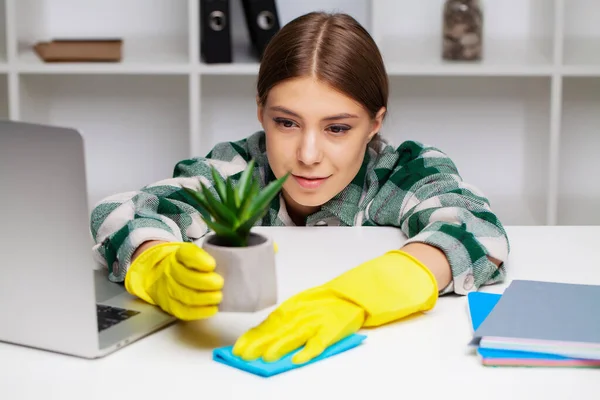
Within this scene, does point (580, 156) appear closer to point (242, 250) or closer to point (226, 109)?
point (226, 109)

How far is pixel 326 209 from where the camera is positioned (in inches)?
61.0

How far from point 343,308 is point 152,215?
0.45m

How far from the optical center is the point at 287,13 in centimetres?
285

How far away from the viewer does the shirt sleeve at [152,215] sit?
116 centimetres

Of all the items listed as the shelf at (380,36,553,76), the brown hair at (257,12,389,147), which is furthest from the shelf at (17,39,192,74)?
the brown hair at (257,12,389,147)

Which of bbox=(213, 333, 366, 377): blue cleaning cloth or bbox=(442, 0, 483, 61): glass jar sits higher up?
bbox=(442, 0, 483, 61): glass jar

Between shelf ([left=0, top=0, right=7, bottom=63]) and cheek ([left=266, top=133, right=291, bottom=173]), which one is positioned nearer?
cheek ([left=266, top=133, right=291, bottom=173])

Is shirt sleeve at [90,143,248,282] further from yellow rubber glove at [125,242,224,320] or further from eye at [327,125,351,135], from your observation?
eye at [327,125,351,135]

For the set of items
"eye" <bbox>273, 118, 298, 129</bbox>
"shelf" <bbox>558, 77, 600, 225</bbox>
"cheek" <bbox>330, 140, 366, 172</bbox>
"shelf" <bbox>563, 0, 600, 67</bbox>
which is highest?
"shelf" <bbox>563, 0, 600, 67</bbox>

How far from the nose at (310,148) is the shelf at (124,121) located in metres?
1.62

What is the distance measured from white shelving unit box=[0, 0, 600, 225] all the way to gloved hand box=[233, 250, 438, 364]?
1.86m

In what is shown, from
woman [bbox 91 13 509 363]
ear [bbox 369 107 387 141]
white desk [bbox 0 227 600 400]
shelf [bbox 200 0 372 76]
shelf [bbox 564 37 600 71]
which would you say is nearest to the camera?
white desk [bbox 0 227 600 400]

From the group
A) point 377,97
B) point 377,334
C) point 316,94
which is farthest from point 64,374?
point 377,97

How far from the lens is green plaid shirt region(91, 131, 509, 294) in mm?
1143
